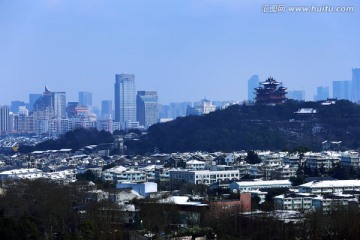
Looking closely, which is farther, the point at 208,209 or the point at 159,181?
the point at 159,181

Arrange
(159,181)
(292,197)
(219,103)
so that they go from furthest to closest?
1. (219,103)
2. (159,181)
3. (292,197)

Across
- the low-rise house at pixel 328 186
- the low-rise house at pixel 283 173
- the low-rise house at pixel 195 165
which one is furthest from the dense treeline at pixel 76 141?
the low-rise house at pixel 328 186

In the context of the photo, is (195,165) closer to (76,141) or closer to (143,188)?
(143,188)

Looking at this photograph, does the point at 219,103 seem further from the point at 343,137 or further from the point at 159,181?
the point at 159,181

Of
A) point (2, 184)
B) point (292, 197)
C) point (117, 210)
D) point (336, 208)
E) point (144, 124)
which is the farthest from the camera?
point (144, 124)

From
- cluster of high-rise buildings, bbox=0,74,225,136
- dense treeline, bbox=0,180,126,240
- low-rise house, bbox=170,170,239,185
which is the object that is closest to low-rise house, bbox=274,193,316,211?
dense treeline, bbox=0,180,126,240

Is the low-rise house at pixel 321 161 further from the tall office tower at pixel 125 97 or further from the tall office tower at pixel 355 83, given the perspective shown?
the tall office tower at pixel 125 97

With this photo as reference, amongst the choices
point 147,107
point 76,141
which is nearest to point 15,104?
point 147,107

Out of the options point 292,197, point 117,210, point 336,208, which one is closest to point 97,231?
point 117,210
